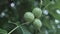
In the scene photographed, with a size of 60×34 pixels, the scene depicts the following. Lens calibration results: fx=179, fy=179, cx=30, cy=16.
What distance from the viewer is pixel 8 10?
1681 millimetres

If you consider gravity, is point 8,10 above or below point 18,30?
above

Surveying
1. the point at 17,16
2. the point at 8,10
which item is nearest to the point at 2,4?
the point at 8,10

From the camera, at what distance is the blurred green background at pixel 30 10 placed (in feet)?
3.76

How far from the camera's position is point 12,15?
161 centimetres

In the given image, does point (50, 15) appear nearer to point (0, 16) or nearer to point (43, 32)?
point (43, 32)

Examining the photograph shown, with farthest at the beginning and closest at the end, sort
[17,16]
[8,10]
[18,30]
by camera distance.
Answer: [8,10] < [17,16] < [18,30]

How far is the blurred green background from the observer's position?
115cm

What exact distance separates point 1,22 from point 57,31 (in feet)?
1.50

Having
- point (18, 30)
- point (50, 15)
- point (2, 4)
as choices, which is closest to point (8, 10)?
point (2, 4)

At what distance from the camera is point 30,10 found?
130cm

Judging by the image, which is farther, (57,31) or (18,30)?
(57,31)

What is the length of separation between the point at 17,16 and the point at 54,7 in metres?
0.37

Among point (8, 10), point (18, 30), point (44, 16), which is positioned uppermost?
point (8, 10)

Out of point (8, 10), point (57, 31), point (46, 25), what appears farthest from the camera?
point (8, 10)
